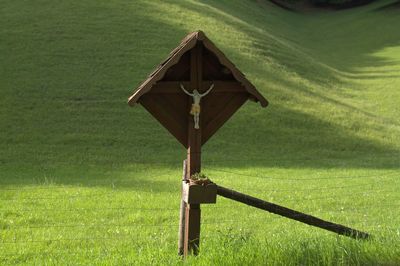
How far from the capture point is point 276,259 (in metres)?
6.74

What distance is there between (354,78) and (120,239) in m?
33.0

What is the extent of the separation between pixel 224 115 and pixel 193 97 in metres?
0.43

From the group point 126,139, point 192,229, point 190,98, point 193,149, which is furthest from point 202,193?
point 126,139

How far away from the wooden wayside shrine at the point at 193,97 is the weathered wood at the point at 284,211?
28 millimetres

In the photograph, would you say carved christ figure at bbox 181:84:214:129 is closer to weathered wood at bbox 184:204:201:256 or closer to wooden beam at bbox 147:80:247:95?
wooden beam at bbox 147:80:247:95

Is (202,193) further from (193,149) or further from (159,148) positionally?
(159,148)

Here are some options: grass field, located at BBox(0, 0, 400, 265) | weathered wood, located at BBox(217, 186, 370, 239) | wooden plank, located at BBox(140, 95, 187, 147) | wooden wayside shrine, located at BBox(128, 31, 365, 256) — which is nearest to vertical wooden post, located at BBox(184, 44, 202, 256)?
wooden wayside shrine, located at BBox(128, 31, 365, 256)

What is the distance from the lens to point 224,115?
6922 millimetres

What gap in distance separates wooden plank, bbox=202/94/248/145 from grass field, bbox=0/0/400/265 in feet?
4.00

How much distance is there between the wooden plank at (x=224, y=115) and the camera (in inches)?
270

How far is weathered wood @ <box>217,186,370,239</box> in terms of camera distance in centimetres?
671

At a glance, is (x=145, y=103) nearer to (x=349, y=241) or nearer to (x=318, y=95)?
(x=349, y=241)

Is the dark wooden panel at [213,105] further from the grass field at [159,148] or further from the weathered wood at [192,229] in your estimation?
the grass field at [159,148]

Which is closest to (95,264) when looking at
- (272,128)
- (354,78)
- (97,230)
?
(97,230)
